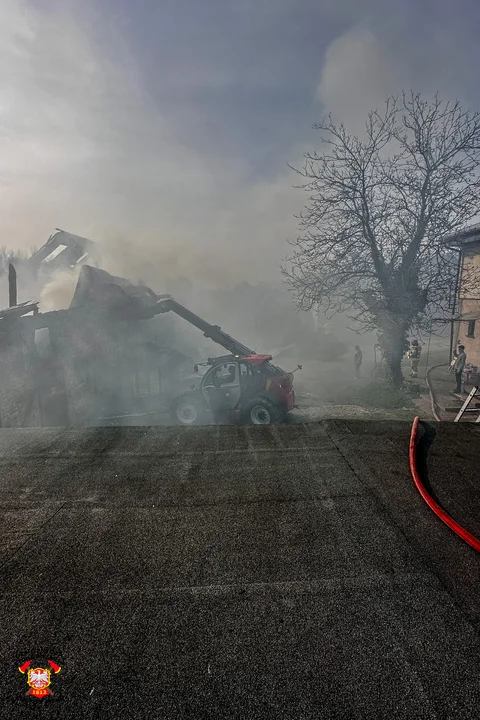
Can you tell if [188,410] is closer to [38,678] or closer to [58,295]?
[38,678]

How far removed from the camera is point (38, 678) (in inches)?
78.4

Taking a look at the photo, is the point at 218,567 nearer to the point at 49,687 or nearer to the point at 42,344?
the point at 49,687

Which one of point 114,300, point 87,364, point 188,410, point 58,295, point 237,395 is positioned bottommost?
point 188,410

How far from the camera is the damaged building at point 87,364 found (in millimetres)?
9836

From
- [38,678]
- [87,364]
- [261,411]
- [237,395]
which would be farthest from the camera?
[87,364]

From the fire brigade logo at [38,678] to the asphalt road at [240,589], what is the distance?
30 mm

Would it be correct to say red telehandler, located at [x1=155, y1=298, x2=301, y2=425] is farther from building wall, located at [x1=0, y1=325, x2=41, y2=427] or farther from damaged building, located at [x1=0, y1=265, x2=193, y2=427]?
building wall, located at [x1=0, y1=325, x2=41, y2=427]

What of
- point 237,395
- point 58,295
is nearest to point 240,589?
point 237,395

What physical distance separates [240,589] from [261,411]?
22.7 feet

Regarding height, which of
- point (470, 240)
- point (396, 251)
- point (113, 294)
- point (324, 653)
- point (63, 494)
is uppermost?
point (470, 240)

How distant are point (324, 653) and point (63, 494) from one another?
2725 mm

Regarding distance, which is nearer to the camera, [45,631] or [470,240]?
[45,631]

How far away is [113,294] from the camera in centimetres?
1153

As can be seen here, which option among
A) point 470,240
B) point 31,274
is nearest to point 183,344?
point 31,274
